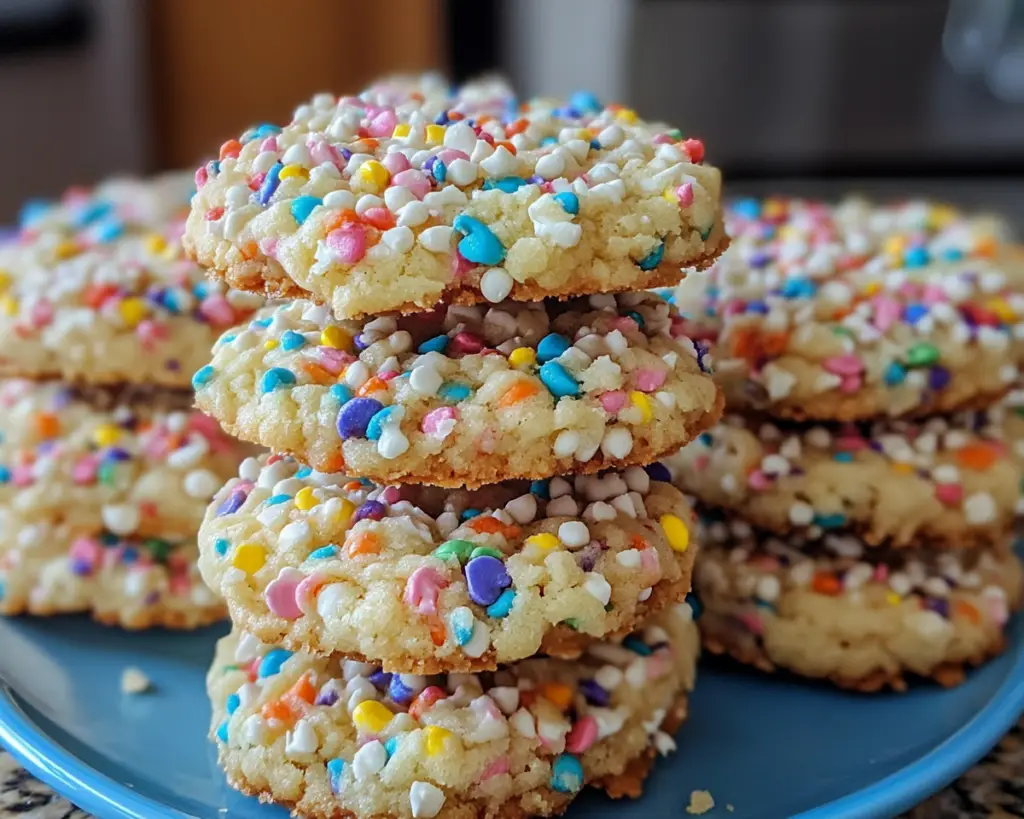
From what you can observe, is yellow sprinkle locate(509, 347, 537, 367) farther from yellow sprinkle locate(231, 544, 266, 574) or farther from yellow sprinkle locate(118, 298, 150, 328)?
yellow sprinkle locate(118, 298, 150, 328)

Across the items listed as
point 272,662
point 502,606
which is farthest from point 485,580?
point 272,662

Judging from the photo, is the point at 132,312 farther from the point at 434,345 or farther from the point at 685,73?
the point at 685,73

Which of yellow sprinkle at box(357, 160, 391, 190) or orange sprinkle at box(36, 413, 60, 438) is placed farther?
orange sprinkle at box(36, 413, 60, 438)

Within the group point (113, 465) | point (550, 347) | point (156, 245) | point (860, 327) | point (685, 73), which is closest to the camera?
point (550, 347)

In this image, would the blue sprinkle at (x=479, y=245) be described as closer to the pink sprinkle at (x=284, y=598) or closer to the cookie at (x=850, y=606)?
the pink sprinkle at (x=284, y=598)

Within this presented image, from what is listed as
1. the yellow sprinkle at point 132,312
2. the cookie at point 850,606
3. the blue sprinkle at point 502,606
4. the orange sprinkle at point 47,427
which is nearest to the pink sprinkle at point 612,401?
the blue sprinkle at point 502,606

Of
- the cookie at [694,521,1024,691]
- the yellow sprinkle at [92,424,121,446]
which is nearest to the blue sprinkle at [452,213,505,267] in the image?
the cookie at [694,521,1024,691]

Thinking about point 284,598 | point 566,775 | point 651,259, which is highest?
point 651,259
